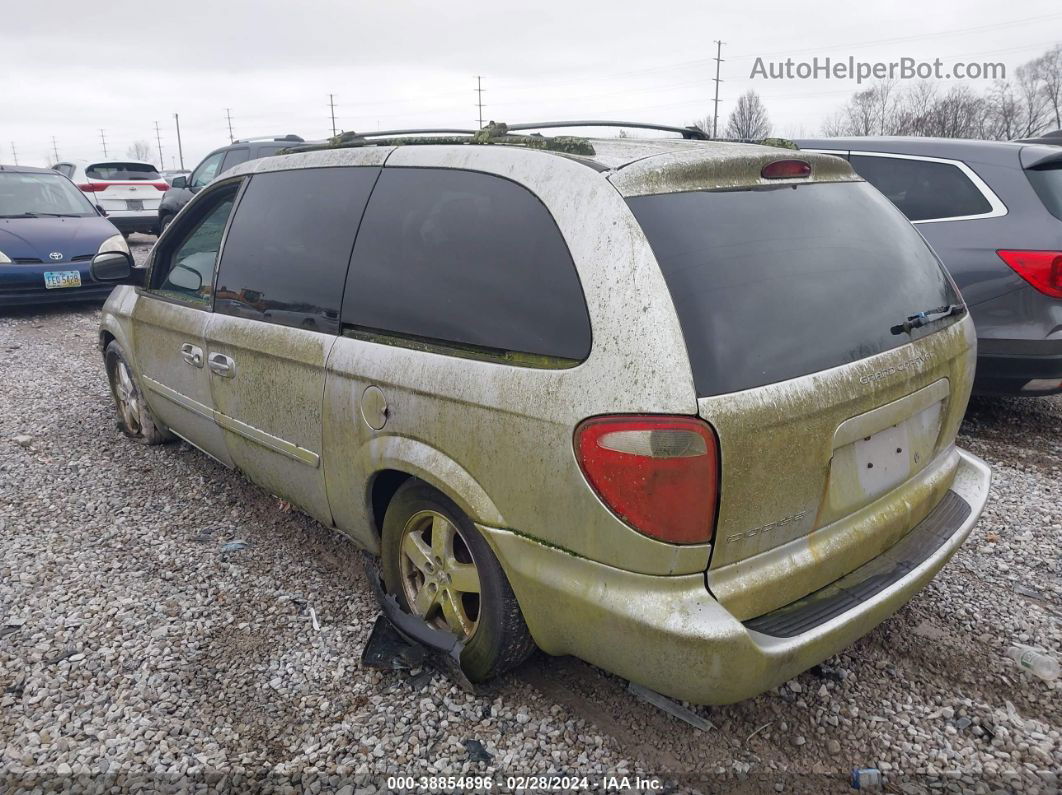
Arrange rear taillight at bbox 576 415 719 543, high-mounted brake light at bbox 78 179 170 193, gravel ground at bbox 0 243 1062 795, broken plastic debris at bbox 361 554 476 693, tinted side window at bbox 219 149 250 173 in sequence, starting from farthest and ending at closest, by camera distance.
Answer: high-mounted brake light at bbox 78 179 170 193 < tinted side window at bbox 219 149 250 173 < broken plastic debris at bbox 361 554 476 693 < gravel ground at bbox 0 243 1062 795 < rear taillight at bbox 576 415 719 543

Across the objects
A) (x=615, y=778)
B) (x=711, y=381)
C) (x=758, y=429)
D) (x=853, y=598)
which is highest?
(x=711, y=381)

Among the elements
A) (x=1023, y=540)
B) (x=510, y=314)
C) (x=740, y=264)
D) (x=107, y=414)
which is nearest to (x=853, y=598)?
(x=740, y=264)

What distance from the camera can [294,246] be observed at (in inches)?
120

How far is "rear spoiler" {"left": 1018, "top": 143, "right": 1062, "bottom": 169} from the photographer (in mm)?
4508

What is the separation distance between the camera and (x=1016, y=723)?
236 cm

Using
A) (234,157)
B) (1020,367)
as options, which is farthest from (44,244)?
(1020,367)

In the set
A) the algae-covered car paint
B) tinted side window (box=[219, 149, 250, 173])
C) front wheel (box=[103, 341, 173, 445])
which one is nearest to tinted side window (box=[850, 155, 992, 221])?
the algae-covered car paint

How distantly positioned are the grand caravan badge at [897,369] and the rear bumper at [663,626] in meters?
0.63

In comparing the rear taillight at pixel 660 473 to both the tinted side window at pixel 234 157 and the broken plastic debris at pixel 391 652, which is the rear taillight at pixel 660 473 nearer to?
the broken plastic debris at pixel 391 652

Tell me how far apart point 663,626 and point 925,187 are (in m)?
4.28

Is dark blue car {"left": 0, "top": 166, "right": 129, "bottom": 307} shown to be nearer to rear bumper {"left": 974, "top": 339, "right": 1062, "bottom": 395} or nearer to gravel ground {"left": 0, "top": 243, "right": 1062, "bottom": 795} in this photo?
gravel ground {"left": 0, "top": 243, "right": 1062, "bottom": 795}

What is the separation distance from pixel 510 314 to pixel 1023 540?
2812mm

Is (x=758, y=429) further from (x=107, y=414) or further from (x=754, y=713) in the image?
(x=107, y=414)

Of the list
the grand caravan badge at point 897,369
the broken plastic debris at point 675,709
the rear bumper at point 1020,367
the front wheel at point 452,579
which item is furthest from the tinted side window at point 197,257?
the rear bumper at point 1020,367
